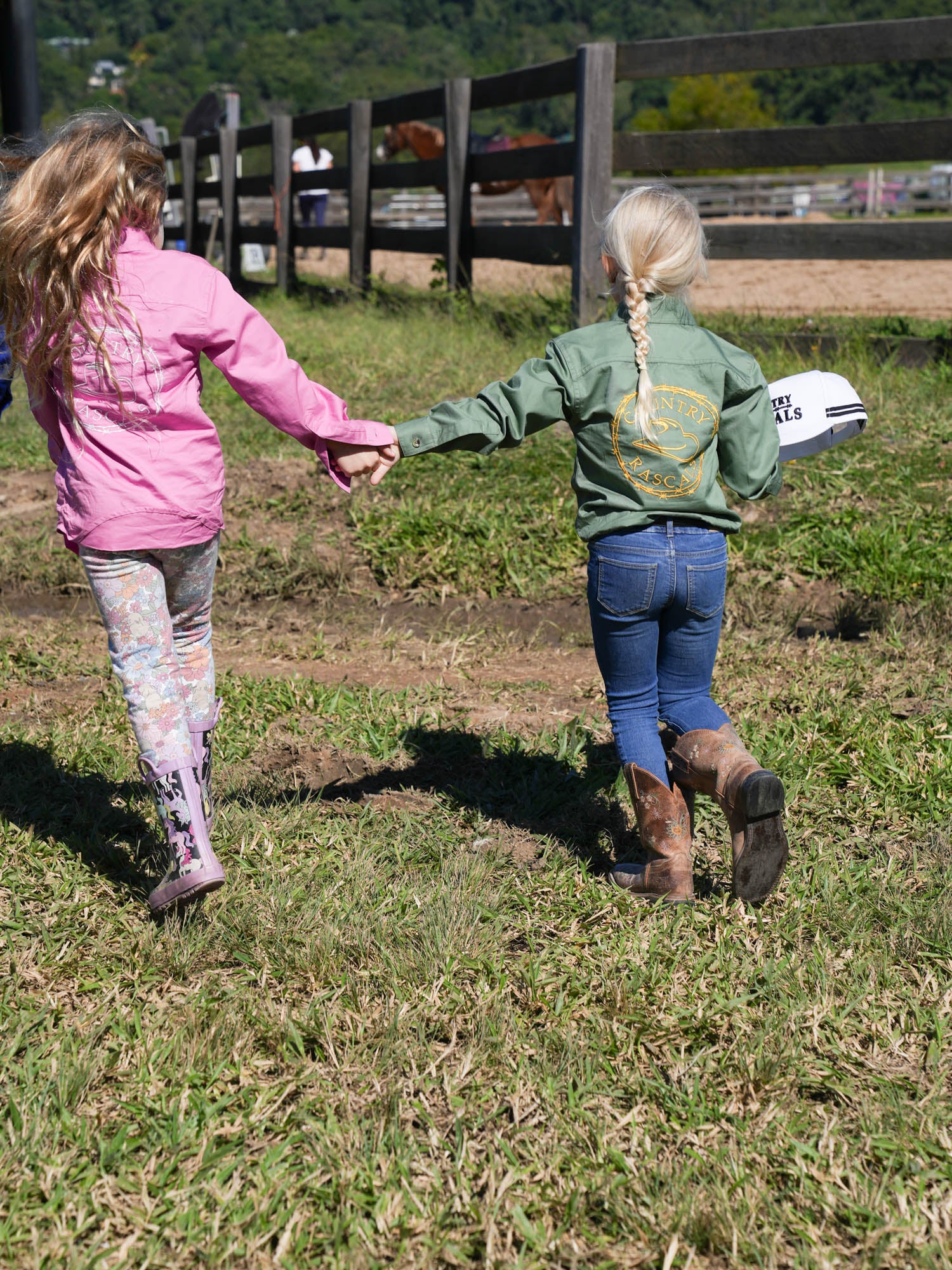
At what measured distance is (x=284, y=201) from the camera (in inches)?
523

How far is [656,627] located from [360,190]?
9460 millimetres

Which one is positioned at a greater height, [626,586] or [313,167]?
[313,167]

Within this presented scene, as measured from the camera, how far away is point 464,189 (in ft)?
31.8

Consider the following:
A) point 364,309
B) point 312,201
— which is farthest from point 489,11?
point 364,309

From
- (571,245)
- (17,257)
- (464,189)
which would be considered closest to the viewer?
(17,257)

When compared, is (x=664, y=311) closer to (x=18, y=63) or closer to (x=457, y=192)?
(x=18, y=63)

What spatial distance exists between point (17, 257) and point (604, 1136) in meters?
2.00

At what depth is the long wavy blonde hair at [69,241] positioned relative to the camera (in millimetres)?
2498

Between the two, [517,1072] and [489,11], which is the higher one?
[489,11]

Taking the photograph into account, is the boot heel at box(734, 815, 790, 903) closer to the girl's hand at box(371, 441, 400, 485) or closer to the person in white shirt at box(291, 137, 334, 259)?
the girl's hand at box(371, 441, 400, 485)

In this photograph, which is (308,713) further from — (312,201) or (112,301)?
(312,201)

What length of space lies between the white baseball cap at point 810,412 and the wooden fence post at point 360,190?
28.3ft

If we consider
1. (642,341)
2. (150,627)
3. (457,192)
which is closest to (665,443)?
(642,341)

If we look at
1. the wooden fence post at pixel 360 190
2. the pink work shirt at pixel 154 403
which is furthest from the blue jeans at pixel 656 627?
the wooden fence post at pixel 360 190
